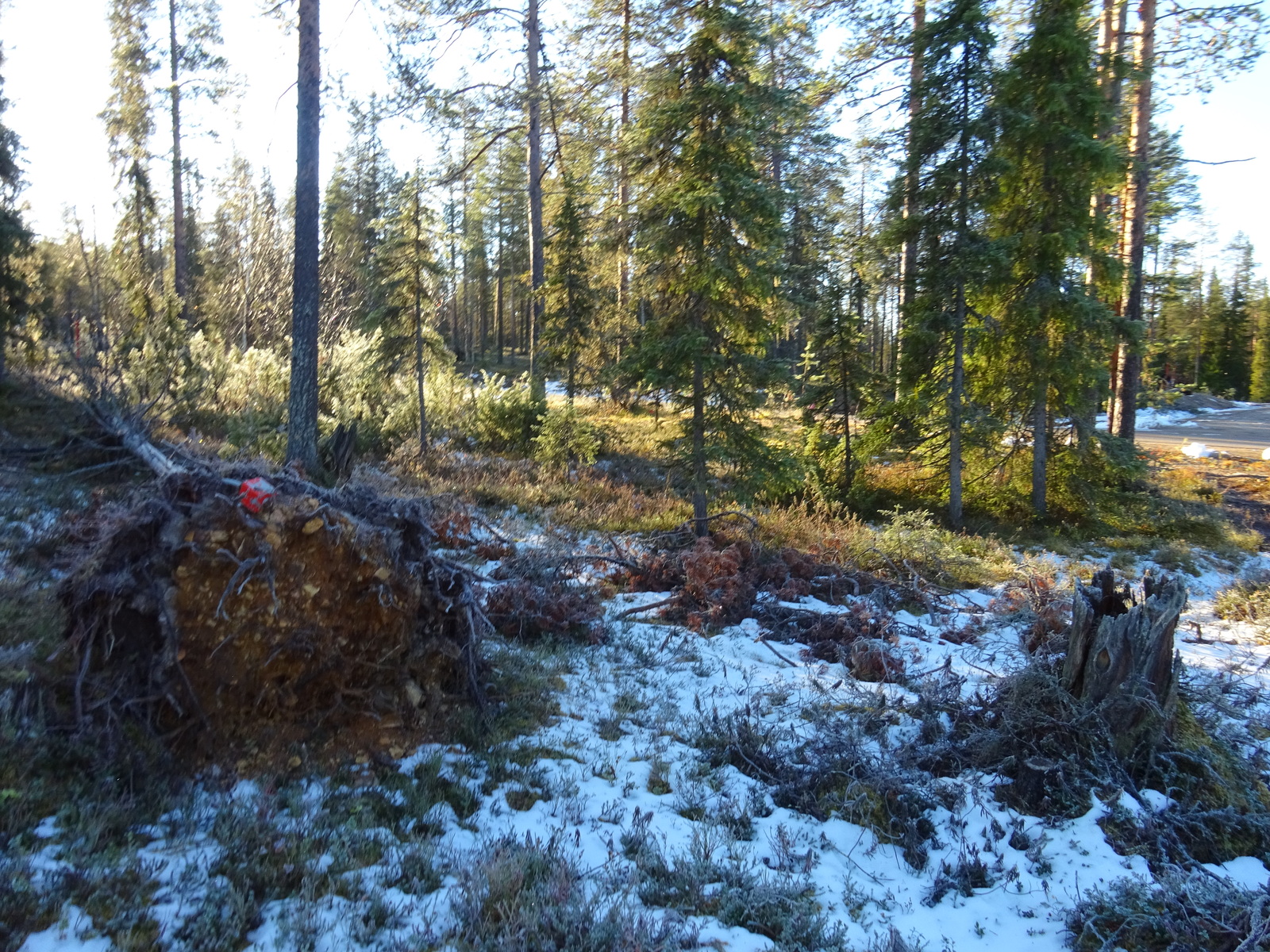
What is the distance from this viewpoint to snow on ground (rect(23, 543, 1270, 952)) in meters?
3.50

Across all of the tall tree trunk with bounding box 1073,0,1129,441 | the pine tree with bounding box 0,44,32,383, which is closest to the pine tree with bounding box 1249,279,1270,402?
the tall tree trunk with bounding box 1073,0,1129,441

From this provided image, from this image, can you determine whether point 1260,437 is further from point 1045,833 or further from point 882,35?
point 1045,833

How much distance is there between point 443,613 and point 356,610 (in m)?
0.66

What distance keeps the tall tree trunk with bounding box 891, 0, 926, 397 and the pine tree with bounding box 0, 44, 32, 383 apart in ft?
56.8

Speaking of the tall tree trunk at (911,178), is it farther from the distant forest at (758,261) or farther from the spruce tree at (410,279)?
the spruce tree at (410,279)

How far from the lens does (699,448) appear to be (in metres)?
11.0

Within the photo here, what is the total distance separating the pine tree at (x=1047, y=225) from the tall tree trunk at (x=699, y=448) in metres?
6.47

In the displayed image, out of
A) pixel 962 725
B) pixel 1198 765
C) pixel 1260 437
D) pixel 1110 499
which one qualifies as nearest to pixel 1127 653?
pixel 1198 765

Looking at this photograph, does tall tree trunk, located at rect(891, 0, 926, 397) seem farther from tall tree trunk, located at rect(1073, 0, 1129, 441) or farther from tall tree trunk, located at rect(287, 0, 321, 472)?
tall tree trunk, located at rect(287, 0, 321, 472)

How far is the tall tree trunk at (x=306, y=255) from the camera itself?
11.1 metres

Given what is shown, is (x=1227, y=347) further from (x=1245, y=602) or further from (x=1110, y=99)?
(x=1245, y=602)

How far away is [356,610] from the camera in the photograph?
510 centimetres

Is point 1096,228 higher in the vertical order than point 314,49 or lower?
lower

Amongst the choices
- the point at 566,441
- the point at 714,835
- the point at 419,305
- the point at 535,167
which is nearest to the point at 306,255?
the point at 419,305
